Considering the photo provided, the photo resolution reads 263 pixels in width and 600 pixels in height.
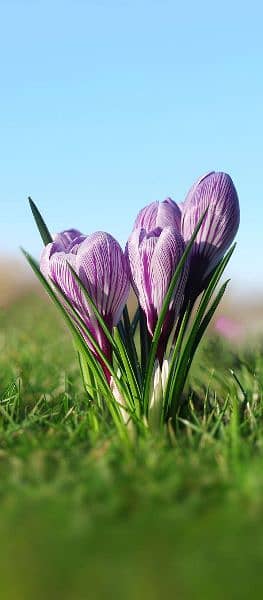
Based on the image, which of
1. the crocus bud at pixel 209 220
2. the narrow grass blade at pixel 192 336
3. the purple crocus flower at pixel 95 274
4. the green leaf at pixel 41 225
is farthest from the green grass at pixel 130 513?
the green leaf at pixel 41 225

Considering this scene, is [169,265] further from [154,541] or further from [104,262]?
[154,541]

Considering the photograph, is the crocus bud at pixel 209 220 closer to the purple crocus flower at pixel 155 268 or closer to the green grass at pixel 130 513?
the purple crocus flower at pixel 155 268

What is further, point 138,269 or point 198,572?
point 138,269

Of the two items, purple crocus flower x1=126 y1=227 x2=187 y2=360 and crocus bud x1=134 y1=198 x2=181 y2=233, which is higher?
crocus bud x1=134 y1=198 x2=181 y2=233

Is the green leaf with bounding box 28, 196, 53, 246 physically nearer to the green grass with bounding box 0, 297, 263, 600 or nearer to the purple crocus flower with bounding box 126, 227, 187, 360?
the purple crocus flower with bounding box 126, 227, 187, 360

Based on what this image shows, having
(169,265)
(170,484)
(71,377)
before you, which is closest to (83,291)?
(169,265)

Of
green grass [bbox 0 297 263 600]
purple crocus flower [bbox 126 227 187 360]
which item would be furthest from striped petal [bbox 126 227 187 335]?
green grass [bbox 0 297 263 600]

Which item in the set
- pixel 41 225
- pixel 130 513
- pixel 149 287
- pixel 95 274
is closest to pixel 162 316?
pixel 149 287

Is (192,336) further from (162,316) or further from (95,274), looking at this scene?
(95,274)
